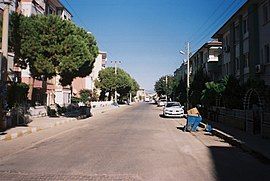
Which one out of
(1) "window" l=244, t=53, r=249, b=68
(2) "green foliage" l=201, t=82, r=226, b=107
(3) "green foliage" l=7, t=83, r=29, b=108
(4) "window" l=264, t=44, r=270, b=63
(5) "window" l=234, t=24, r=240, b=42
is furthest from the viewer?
(5) "window" l=234, t=24, r=240, b=42

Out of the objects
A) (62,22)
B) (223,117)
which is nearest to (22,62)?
(62,22)

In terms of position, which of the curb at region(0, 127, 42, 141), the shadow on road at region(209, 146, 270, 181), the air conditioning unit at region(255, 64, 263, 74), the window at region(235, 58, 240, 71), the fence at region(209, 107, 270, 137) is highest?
the window at region(235, 58, 240, 71)

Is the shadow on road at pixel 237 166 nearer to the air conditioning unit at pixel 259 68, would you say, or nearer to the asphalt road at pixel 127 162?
the asphalt road at pixel 127 162

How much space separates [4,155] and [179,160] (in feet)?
17.2

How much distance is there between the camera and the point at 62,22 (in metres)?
27.6

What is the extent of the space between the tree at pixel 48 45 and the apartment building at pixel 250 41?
1328cm

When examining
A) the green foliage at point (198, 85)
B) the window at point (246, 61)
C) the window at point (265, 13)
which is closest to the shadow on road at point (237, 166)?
the window at point (265, 13)

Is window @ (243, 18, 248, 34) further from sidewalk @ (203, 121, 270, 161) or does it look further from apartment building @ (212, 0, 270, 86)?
sidewalk @ (203, 121, 270, 161)

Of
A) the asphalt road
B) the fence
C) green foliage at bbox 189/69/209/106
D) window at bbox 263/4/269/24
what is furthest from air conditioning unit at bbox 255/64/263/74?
the asphalt road

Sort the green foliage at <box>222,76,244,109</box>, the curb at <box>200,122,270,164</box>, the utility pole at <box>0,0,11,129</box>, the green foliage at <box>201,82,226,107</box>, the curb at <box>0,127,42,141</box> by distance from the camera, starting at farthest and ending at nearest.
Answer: the green foliage at <box>201,82,226,107</box> → the green foliage at <box>222,76,244,109</box> → the utility pole at <box>0,0,11,129</box> → the curb at <box>0,127,42,141</box> → the curb at <box>200,122,270,164</box>

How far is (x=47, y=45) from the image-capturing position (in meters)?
26.8

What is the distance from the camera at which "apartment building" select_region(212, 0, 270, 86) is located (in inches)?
1036

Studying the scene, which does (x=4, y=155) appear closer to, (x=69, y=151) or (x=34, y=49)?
(x=69, y=151)

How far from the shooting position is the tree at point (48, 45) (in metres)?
26.4
